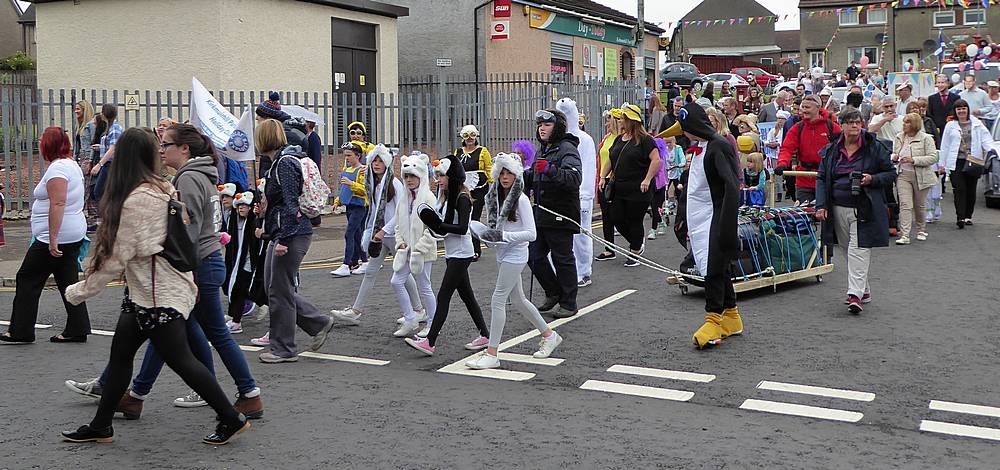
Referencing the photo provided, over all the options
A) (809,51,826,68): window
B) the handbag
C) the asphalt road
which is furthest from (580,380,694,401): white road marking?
→ (809,51,826,68): window

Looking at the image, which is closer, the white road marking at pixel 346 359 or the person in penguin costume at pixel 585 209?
the white road marking at pixel 346 359

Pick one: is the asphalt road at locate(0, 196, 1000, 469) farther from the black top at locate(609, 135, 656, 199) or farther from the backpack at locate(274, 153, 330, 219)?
the black top at locate(609, 135, 656, 199)

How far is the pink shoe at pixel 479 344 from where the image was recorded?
8.54 meters

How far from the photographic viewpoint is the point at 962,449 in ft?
19.5

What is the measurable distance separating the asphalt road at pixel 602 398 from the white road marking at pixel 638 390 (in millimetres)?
45

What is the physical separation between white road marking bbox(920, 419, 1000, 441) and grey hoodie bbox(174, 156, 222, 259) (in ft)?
13.6

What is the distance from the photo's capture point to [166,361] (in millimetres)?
5938

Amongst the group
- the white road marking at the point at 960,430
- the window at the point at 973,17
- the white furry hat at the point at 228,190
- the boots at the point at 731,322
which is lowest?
the white road marking at the point at 960,430

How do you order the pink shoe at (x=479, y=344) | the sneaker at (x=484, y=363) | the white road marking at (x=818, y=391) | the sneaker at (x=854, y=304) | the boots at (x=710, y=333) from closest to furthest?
the white road marking at (x=818, y=391)
the sneaker at (x=484, y=363)
the boots at (x=710, y=333)
the pink shoe at (x=479, y=344)
the sneaker at (x=854, y=304)

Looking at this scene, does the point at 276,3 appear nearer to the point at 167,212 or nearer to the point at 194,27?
the point at 194,27

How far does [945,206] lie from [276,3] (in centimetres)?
1382

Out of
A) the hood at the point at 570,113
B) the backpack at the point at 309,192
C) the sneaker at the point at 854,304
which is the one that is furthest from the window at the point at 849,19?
the backpack at the point at 309,192

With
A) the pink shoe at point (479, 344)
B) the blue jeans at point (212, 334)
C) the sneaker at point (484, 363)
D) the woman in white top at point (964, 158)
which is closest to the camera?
the blue jeans at point (212, 334)

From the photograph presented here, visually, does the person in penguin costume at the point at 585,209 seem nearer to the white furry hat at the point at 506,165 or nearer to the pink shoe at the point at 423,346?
the white furry hat at the point at 506,165
